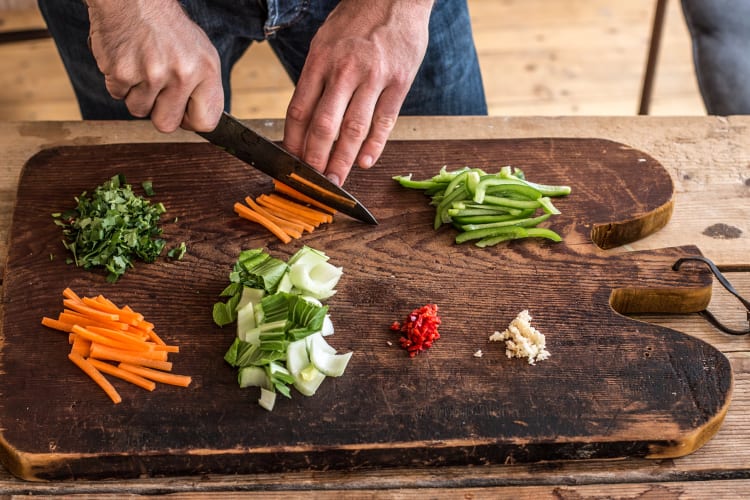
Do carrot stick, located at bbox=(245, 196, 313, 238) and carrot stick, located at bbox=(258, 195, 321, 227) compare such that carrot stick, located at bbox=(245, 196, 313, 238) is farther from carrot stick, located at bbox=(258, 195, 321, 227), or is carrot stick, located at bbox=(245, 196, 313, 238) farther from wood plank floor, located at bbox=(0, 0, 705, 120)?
wood plank floor, located at bbox=(0, 0, 705, 120)

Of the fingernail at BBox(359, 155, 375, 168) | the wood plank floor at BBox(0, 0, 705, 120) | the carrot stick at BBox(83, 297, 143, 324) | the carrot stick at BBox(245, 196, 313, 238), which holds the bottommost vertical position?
the wood plank floor at BBox(0, 0, 705, 120)

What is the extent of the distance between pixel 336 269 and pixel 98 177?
2.45 ft

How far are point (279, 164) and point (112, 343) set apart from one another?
0.62 meters

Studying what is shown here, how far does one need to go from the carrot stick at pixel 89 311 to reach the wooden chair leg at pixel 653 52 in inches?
103

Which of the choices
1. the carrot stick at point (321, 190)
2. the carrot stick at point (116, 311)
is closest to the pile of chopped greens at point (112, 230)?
the carrot stick at point (116, 311)

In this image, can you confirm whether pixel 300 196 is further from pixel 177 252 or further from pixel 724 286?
pixel 724 286

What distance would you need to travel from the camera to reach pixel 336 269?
198cm

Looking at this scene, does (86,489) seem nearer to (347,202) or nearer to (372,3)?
(347,202)

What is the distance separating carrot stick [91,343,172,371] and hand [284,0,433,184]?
2.05 ft

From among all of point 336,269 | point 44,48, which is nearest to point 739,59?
point 336,269

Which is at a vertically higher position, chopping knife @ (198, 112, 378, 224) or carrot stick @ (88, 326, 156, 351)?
chopping knife @ (198, 112, 378, 224)

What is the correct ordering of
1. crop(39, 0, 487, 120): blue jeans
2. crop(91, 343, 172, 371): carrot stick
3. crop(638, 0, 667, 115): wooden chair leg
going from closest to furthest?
crop(91, 343, 172, 371): carrot stick, crop(39, 0, 487, 120): blue jeans, crop(638, 0, 667, 115): wooden chair leg

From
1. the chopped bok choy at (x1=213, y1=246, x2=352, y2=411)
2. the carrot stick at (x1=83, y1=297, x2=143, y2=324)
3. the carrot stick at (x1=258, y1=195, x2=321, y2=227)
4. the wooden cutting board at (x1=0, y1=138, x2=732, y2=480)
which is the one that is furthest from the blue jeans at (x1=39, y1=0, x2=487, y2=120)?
the carrot stick at (x1=83, y1=297, x2=143, y2=324)

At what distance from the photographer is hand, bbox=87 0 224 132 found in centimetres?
187
